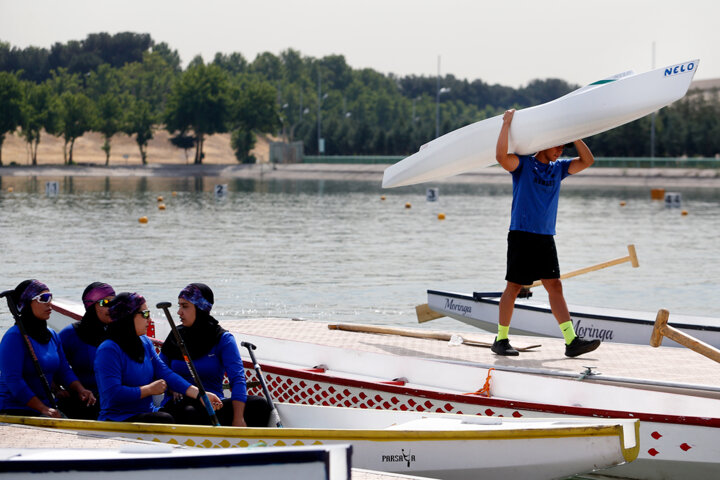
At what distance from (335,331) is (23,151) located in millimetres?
150701

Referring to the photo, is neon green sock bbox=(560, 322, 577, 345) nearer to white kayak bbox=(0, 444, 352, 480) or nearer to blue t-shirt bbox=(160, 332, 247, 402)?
blue t-shirt bbox=(160, 332, 247, 402)

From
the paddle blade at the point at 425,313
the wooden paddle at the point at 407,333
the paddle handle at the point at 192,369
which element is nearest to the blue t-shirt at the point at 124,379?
the paddle handle at the point at 192,369

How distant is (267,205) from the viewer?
159 feet

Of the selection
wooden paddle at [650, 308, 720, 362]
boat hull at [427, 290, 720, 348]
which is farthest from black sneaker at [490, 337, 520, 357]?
boat hull at [427, 290, 720, 348]

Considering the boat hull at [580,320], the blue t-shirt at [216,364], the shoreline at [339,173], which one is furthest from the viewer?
the shoreline at [339,173]

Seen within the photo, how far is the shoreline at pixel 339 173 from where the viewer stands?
75688 millimetres

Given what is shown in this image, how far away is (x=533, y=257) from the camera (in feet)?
32.3

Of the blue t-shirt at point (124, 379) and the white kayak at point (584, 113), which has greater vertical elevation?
the white kayak at point (584, 113)

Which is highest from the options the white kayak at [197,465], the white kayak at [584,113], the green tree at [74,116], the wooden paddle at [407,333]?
the green tree at [74,116]

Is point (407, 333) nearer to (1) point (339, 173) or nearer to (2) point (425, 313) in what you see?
(2) point (425, 313)

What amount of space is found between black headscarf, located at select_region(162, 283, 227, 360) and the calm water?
8.62m

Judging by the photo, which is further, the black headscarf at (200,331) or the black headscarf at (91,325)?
the black headscarf at (91,325)

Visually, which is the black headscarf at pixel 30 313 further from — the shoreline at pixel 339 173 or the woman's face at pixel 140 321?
the shoreline at pixel 339 173

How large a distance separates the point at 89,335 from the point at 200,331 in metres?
0.99
